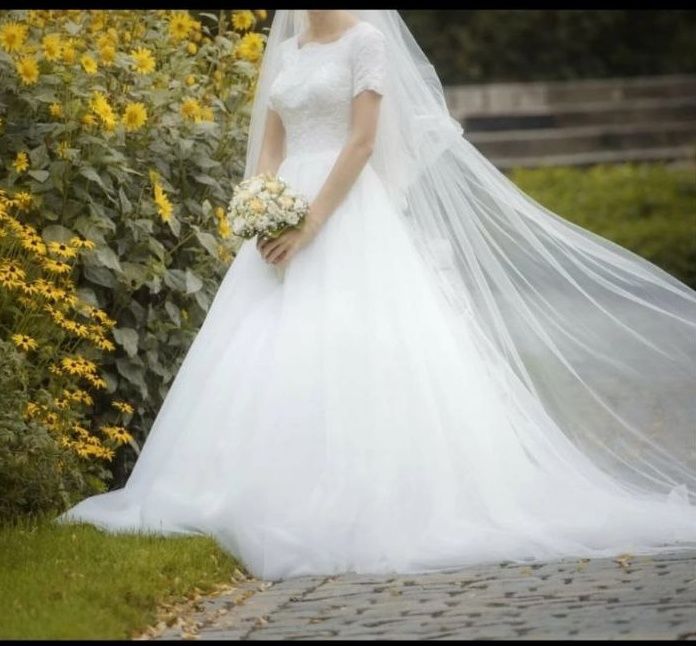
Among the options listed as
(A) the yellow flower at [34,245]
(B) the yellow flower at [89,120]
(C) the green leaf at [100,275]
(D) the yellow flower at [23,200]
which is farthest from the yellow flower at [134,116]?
(A) the yellow flower at [34,245]

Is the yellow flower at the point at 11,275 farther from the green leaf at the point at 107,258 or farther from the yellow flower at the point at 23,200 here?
the green leaf at the point at 107,258

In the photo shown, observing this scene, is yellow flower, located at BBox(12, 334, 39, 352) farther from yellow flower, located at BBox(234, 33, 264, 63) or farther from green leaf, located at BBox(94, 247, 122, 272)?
yellow flower, located at BBox(234, 33, 264, 63)

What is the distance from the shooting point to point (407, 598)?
4.94 m

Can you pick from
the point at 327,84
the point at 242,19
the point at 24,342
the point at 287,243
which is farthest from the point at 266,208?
the point at 242,19

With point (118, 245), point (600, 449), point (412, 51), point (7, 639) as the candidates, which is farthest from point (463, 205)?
point (7, 639)

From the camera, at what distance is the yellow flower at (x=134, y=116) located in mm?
7066

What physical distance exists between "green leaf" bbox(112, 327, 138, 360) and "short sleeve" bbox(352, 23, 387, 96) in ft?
5.38

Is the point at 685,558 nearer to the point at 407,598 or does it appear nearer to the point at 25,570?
the point at 407,598

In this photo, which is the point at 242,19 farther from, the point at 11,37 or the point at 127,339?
the point at 127,339

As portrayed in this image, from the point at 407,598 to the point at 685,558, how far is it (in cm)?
105

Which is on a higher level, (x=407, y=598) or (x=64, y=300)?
(x=64, y=300)

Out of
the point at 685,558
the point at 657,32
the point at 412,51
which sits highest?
the point at 657,32

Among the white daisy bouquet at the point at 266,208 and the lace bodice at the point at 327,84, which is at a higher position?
the lace bodice at the point at 327,84

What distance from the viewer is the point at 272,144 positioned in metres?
6.68
